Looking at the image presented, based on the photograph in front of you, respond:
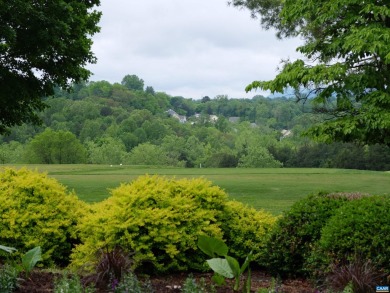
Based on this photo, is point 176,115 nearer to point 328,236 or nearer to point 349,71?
point 349,71

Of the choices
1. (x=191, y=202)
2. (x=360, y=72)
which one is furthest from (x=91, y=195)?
(x=191, y=202)

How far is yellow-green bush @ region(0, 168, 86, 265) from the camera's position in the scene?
8.09 meters

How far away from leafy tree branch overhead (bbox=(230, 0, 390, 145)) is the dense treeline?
38855mm

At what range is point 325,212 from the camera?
281 inches

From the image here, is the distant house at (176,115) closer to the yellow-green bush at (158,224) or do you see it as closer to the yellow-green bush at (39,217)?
the yellow-green bush at (39,217)

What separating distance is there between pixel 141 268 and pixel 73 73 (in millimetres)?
15213

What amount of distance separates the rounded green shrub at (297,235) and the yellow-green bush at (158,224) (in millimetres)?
712

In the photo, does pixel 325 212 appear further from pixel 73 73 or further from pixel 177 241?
pixel 73 73

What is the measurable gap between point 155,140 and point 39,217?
105m

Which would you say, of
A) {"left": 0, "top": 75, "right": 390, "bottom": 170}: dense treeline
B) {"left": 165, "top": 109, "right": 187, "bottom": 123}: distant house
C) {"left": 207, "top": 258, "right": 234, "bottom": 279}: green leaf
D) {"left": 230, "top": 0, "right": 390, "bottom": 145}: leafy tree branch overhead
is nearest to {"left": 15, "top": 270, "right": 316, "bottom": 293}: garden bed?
{"left": 207, "top": 258, "right": 234, "bottom": 279}: green leaf

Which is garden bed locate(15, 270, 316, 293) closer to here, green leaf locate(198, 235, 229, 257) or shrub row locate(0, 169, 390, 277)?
shrub row locate(0, 169, 390, 277)

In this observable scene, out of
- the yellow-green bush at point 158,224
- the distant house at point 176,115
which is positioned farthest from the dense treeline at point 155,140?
the yellow-green bush at point 158,224

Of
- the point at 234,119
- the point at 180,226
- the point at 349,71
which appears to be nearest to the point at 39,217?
the point at 180,226

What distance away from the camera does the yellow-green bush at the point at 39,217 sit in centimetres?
809
